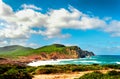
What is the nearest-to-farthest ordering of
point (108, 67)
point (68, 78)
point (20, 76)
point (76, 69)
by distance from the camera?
point (20, 76)
point (68, 78)
point (76, 69)
point (108, 67)

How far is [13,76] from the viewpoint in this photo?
20797mm

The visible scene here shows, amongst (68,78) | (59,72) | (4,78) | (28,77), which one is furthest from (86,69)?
(4,78)

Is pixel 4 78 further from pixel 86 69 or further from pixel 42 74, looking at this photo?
pixel 86 69

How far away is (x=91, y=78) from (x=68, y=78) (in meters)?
4.80

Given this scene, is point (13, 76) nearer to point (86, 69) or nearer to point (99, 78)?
point (99, 78)

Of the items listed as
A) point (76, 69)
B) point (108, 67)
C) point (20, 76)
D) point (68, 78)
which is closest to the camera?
point (20, 76)

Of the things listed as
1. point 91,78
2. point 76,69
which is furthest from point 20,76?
point 76,69

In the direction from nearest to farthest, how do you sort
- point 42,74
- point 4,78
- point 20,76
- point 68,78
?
point 4,78
point 20,76
point 68,78
point 42,74

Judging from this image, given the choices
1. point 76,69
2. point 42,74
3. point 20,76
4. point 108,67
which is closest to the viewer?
point 20,76

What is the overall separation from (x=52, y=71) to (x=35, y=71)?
1.75m

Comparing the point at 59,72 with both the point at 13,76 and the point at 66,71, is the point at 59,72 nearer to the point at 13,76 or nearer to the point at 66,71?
the point at 66,71

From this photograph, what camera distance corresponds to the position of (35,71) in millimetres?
30531

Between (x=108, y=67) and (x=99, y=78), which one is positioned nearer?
(x=99, y=78)

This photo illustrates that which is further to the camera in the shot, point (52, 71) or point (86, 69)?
point (86, 69)
